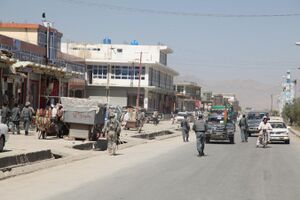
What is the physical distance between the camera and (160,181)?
14648 mm

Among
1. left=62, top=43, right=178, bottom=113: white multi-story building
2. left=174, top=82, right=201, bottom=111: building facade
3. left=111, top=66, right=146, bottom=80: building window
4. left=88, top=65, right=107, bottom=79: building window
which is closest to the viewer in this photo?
left=62, top=43, right=178, bottom=113: white multi-story building

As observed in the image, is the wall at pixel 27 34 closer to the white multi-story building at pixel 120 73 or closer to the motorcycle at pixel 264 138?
the motorcycle at pixel 264 138

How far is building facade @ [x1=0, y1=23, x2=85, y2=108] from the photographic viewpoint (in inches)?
1476

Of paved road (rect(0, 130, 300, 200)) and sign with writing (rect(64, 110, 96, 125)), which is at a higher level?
sign with writing (rect(64, 110, 96, 125))

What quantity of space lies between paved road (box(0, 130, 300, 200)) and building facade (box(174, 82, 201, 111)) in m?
102

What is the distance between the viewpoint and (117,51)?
93.9 metres

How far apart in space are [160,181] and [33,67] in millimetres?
25367

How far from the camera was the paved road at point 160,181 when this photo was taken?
40.0 feet

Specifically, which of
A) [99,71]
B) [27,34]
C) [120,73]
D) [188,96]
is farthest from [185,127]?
[188,96]

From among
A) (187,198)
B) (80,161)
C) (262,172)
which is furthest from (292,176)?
(80,161)

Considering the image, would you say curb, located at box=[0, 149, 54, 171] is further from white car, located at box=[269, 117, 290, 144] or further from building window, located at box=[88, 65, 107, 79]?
building window, located at box=[88, 65, 107, 79]

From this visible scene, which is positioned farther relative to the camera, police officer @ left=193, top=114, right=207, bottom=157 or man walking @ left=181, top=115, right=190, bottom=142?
man walking @ left=181, top=115, right=190, bottom=142

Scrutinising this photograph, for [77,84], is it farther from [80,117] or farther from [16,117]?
[80,117]

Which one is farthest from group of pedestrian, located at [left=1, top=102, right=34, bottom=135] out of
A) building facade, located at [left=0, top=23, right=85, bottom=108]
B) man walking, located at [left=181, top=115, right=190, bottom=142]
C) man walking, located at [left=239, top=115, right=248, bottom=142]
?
man walking, located at [left=239, top=115, right=248, bottom=142]
